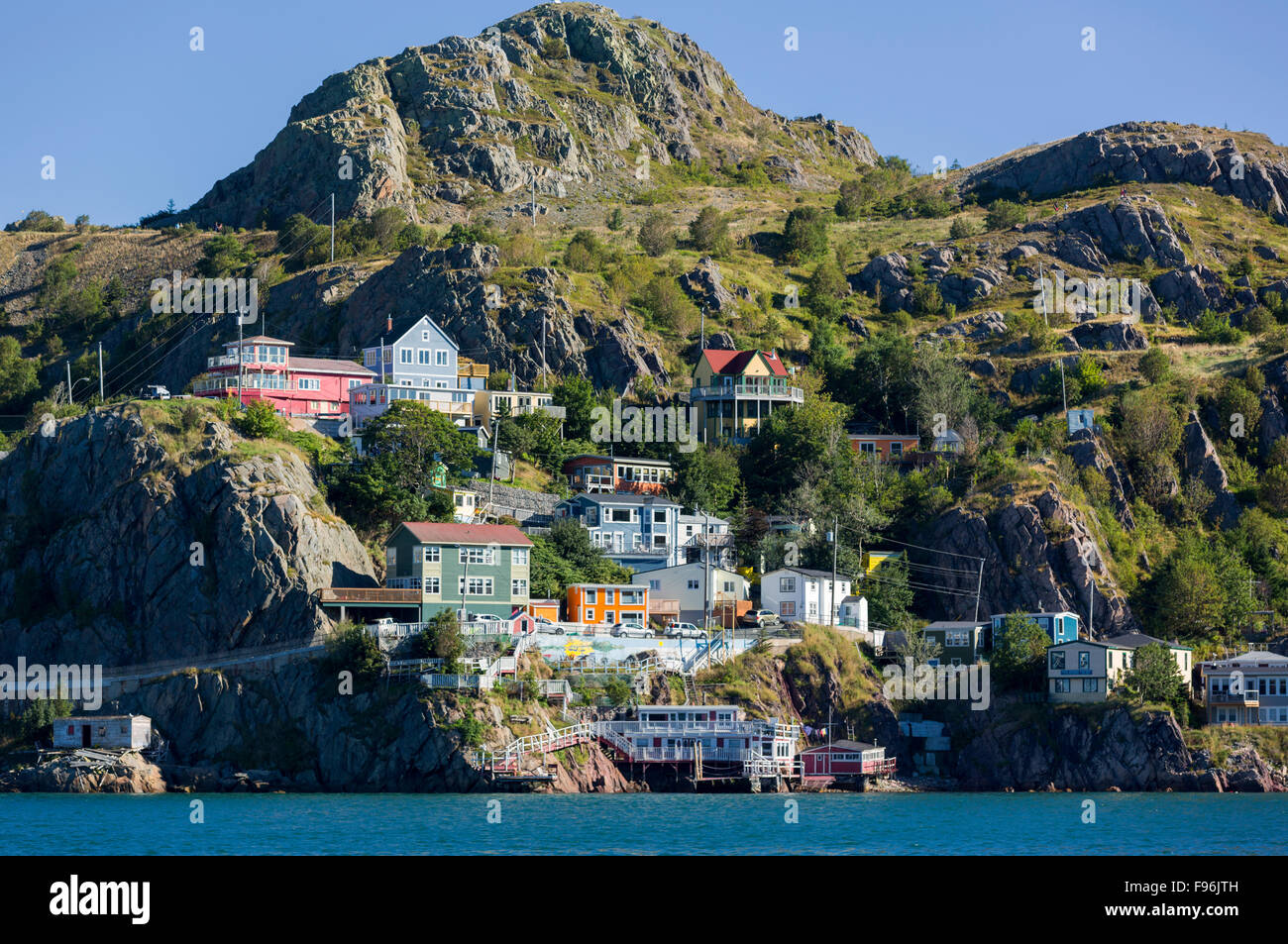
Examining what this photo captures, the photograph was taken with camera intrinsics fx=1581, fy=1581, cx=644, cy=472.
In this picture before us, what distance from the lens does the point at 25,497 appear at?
91.4 meters

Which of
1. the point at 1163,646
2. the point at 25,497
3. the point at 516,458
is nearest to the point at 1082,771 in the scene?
the point at 1163,646

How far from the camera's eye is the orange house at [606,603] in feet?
303

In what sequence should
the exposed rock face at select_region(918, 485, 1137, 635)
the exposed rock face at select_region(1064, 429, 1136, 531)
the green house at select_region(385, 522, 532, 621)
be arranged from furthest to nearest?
the exposed rock face at select_region(1064, 429, 1136, 531), the exposed rock face at select_region(918, 485, 1137, 635), the green house at select_region(385, 522, 532, 621)

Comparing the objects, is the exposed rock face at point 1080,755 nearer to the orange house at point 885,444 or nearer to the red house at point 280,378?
the orange house at point 885,444

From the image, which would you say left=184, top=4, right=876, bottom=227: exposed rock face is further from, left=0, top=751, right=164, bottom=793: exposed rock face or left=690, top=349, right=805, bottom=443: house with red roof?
left=0, top=751, right=164, bottom=793: exposed rock face

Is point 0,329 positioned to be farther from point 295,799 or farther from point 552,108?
point 295,799

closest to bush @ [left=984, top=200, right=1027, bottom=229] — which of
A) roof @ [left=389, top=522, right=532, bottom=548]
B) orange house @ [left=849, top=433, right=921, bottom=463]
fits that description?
orange house @ [left=849, top=433, right=921, bottom=463]

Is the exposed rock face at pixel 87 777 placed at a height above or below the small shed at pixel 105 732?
below

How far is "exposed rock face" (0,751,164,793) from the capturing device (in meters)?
76.9

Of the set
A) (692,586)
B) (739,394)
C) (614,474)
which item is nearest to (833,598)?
(692,586)

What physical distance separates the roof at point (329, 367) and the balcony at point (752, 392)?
25709 mm

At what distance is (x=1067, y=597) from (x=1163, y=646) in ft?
31.2

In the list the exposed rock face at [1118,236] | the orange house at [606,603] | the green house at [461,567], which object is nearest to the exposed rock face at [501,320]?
the orange house at [606,603]

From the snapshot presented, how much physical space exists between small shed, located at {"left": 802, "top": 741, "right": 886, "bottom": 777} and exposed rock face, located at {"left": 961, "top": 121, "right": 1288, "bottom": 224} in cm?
10903
